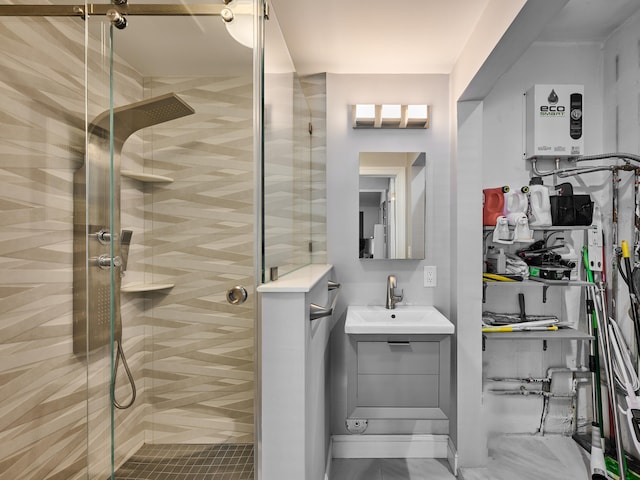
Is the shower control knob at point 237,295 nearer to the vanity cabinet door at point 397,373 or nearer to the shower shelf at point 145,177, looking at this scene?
the shower shelf at point 145,177

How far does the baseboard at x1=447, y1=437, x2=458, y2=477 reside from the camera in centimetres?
234

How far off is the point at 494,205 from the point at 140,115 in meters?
2.20

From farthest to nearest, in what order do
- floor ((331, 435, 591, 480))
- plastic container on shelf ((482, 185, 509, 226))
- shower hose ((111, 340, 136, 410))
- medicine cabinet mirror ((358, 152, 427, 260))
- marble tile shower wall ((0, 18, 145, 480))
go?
1. medicine cabinet mirror ((358, 152, 427, 260))
2. plastic container on shelf ((482, 185, 509, 226))
3. floor ((331, 435, 591, 480))
4. marble tile shower wall ((0, 18, 145, 480))
5. shower hose ((111, 340, 136, 410))

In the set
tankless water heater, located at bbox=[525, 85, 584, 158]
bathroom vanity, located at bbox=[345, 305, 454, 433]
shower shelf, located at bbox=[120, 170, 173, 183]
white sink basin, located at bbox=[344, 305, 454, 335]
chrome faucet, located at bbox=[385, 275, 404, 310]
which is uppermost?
tankless water heater, located at bbox=[525, 85, 584, 158]

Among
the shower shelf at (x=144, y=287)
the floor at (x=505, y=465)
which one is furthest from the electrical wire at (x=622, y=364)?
the shower shelf at (x=144, y=287)

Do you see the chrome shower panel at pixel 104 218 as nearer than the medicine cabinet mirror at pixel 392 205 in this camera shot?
Yes

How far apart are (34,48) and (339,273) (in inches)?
78.3

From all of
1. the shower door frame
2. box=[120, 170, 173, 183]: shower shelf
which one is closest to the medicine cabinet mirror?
the shower door frame

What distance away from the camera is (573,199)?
7.94 ft

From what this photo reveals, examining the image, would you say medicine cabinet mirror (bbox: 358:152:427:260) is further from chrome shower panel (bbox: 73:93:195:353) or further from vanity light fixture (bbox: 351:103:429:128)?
chrome shower panel (bbox: 73:93:195:353)

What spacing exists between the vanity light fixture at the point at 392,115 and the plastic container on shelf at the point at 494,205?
621 millimetres

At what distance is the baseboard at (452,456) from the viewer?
2.34m

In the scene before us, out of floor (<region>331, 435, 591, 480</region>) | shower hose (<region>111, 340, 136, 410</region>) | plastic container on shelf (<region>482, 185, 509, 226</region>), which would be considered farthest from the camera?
plastic container on shelf (<region>482, 185, 509, 226</region>)

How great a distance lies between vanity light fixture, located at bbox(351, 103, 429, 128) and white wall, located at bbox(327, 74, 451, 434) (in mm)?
66
